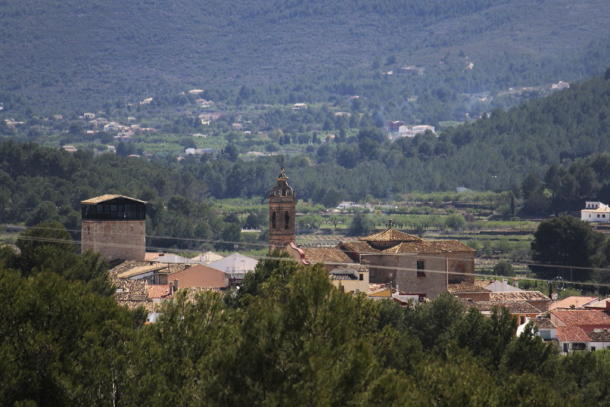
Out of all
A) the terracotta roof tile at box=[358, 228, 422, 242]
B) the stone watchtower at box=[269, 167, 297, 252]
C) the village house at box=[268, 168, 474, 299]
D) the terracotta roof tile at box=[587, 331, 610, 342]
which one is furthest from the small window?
the terracotta roof tile at box=[587, 331, 610, 342]

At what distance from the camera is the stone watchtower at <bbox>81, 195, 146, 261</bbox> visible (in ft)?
203

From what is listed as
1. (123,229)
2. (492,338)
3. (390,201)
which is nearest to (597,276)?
(123,229)

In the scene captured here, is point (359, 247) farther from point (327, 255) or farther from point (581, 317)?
point (581, 317)

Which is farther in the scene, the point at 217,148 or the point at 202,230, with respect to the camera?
the point at 217,148

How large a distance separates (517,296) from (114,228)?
50.3 feet

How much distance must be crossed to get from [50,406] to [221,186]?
120 meters

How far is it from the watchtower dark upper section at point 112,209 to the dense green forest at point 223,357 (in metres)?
26.5

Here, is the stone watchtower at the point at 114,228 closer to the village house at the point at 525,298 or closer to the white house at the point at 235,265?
the white house at the point at 235,265

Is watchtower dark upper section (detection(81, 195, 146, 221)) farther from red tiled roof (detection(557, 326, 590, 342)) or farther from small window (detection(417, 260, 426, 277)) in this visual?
red tiled roof (detection(557, 326, 590, 342))

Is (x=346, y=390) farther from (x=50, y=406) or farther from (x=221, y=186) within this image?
(x=221, y=186)

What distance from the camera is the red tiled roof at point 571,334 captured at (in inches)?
2040

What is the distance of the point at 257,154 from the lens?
193 meters

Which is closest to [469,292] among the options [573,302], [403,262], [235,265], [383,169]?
[403,262]

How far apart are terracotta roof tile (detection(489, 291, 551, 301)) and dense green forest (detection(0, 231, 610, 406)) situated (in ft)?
67.5
